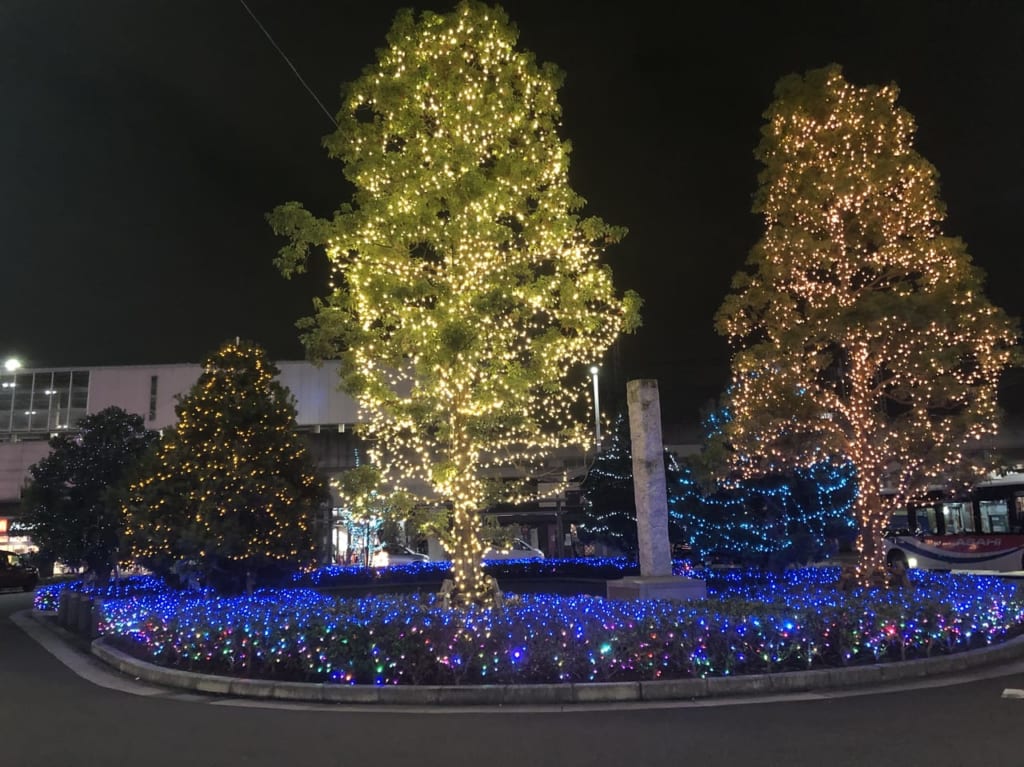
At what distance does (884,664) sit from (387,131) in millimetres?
9997

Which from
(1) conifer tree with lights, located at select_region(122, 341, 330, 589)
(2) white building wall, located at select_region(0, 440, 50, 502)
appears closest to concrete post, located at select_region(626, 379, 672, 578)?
(1) conifer tree with lights, located at select_region(122, 341, 330, 589)

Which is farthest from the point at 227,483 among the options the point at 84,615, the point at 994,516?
the point at 994,516

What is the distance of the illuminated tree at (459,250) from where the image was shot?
11258mm

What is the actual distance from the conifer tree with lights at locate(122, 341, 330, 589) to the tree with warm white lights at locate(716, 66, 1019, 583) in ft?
28.1

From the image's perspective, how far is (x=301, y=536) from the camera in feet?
47.1

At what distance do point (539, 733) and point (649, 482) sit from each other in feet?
27.4

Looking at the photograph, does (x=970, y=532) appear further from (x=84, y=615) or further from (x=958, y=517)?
(x=84, y=615)

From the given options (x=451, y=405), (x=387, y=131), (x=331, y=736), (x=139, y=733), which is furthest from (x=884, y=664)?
(x=387, y=131)

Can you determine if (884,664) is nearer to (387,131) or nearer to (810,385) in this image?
(810,385)

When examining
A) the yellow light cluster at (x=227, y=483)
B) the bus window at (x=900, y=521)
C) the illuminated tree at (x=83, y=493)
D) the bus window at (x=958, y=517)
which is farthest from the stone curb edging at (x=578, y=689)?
the bus window at (x=900, y=521)

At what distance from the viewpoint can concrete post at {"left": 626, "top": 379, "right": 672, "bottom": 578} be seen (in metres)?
14.1

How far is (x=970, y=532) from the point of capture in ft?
78.2

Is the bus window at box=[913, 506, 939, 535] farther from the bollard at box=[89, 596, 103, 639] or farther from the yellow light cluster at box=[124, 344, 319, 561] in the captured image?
the bollard at box=[89, 596, 103, 639]

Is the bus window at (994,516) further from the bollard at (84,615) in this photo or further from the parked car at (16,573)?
the parked car at (16,573)
